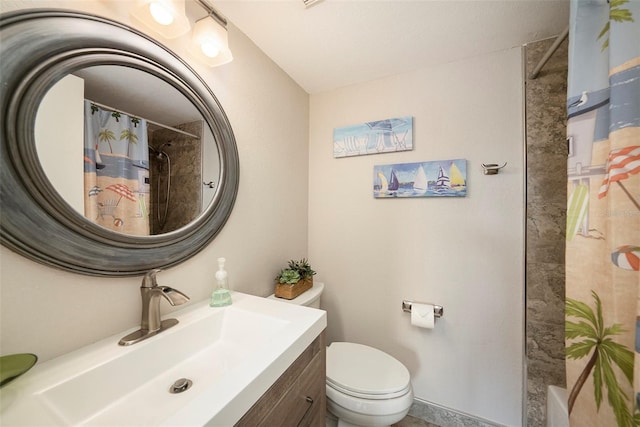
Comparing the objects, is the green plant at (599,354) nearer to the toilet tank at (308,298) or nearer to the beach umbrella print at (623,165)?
the beach umbrella print at (623,165)

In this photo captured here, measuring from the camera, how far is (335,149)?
163 centimetres

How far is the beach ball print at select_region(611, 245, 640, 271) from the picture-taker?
0.67m

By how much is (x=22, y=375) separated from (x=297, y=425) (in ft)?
2.29

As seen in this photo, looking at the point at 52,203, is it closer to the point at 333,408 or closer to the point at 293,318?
the point at 293,318

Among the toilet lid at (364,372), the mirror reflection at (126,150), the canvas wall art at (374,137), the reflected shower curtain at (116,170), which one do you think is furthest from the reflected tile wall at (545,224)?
the reflected shower curtain at (116,170)

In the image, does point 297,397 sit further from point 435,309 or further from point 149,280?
point 435,309

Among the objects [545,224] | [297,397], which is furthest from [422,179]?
[297,397]

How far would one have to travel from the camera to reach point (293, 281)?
50.4 inches

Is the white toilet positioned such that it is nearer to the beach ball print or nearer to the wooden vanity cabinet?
the wooden vanity cabinet

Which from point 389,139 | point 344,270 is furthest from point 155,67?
point 344,270

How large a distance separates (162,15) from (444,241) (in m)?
1.68

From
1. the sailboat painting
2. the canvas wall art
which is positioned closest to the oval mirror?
the canvas wall art

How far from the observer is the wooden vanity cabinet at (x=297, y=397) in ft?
1.77

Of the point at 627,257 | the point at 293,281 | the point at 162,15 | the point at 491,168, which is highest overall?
the point at 162,15
